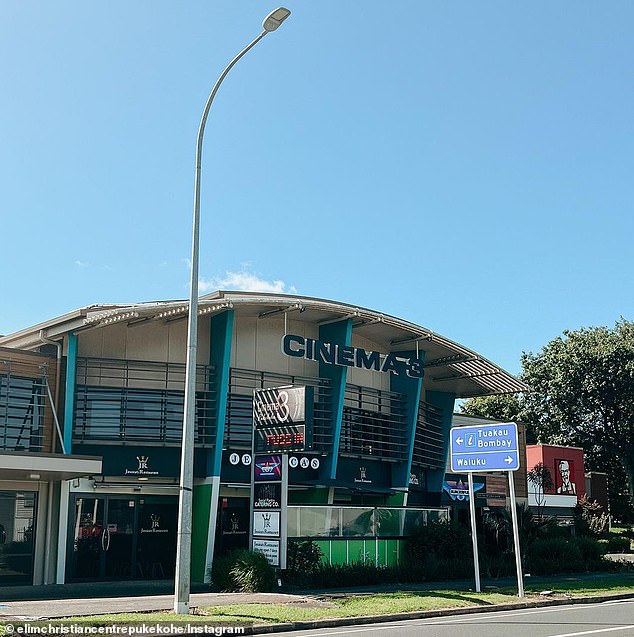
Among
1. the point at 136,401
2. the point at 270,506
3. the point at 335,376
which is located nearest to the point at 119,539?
the point at 136,401

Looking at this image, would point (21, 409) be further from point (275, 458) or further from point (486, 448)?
point (486, 448)

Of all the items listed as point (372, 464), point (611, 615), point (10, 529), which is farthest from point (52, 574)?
point (611, 615)

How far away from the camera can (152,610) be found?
55.0ft

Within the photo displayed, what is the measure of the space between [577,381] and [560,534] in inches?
995

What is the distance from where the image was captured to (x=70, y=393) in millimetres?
23797

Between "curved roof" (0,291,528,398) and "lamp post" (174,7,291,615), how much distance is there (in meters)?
6.29

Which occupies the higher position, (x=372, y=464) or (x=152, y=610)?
(x=372, y=464)

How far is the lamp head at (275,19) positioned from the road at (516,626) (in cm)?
1077

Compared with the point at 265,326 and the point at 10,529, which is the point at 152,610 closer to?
the point at 10,529

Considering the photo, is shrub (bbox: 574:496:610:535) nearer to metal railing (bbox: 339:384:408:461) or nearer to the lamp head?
metal railing (bbox: 339:384:408:461)

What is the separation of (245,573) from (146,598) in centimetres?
290

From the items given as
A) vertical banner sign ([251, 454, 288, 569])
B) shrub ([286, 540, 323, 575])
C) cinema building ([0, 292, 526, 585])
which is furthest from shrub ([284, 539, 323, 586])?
vertical banner sign ([251, 454, 288, 569])

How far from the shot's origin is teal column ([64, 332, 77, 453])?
2364 cm

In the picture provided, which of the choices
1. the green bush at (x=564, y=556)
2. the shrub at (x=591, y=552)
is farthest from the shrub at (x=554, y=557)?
the shrub at (x=591, y=552)
